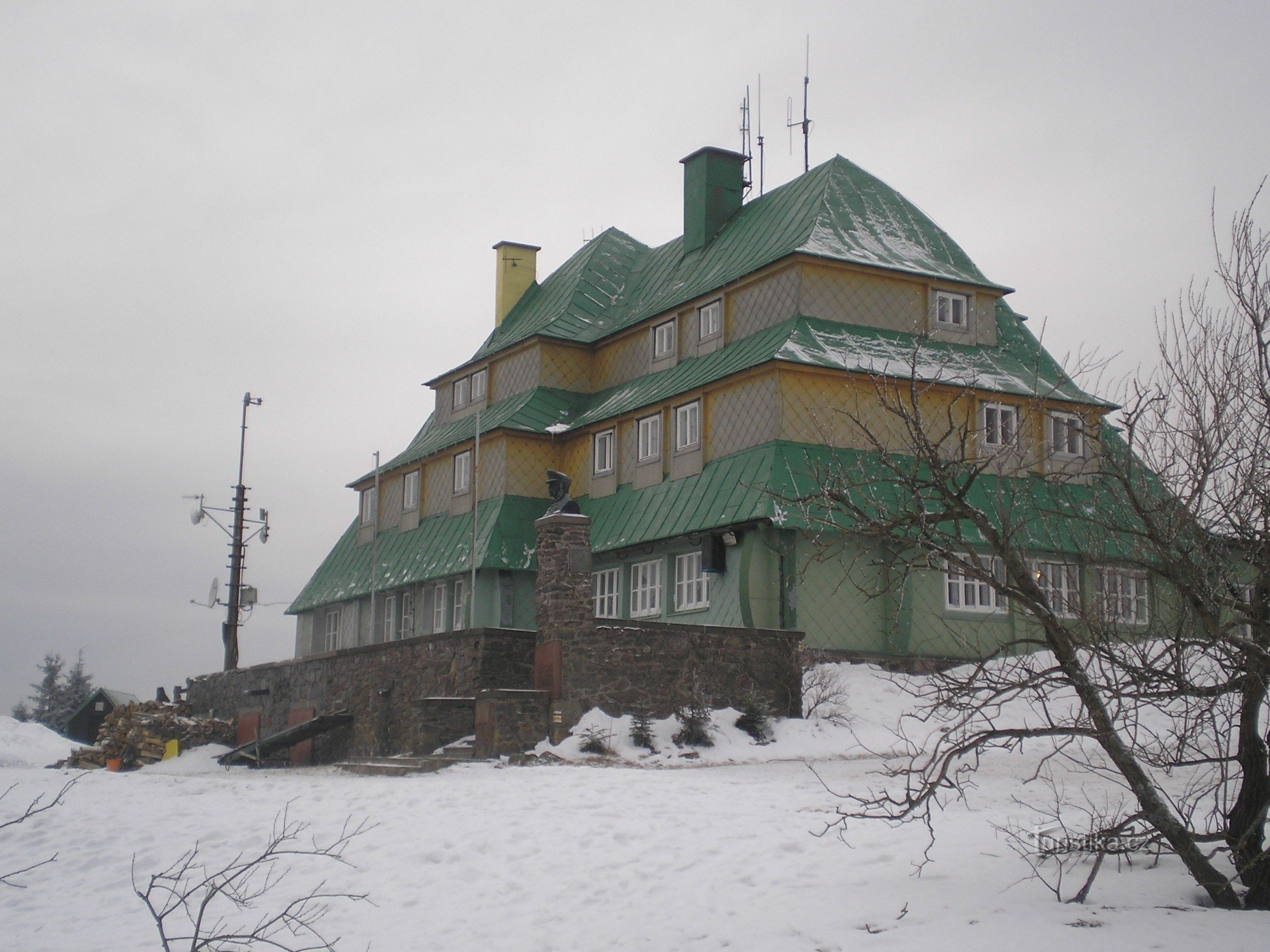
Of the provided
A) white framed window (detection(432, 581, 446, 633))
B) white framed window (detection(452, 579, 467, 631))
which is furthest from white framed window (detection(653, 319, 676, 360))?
white framed window (detection(432, 581, 446, 633))

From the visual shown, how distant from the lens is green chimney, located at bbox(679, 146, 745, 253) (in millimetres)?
34156

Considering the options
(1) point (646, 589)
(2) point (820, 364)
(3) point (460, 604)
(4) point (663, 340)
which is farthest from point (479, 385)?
(2) point (820, 364)

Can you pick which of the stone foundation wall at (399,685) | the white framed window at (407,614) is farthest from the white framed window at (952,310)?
the white framed window at (407,614)

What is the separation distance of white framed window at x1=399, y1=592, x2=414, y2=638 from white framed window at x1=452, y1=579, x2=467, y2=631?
7.14ft

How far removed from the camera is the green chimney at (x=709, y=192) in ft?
112

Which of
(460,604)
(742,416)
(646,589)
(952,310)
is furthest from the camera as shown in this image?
(460,604)

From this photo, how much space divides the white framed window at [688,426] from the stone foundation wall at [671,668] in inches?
267

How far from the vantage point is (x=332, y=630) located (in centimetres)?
3884

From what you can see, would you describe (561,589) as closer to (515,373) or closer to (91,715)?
(515,373)

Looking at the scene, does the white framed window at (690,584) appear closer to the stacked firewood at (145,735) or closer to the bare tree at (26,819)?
the stacked firewood at (145,735)

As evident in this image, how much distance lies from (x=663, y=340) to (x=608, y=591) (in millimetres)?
6158

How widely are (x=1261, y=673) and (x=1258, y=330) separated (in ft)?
7.24

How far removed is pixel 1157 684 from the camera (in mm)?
8750

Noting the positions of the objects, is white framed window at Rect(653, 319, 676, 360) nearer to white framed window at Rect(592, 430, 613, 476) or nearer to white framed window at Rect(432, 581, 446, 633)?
white framed window at Rect(592, 430, 613, 476)
